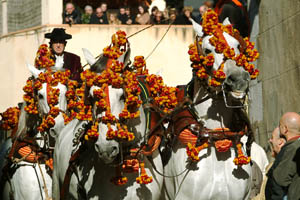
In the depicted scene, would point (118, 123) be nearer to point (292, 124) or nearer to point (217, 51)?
point (217, 51)

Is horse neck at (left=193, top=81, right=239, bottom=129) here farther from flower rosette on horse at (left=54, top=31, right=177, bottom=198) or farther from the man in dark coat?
the man in dark coat

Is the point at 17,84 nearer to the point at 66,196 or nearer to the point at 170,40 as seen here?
the point at 170,40

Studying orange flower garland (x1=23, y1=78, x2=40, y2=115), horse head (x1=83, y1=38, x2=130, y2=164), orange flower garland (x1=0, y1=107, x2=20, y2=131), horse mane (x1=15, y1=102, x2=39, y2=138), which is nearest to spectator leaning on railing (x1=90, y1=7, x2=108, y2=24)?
orange flower garland (x1=0, y1=107, x2=20, y2=131)

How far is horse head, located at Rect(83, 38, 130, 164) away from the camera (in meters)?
9.13

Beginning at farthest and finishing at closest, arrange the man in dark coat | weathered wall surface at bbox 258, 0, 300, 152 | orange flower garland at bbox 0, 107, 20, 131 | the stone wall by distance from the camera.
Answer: the stone wall
weathered wall surface at bbox 258, 0, 300, 152
the man in dark coat
orange flower garland at bbox 0, 107, 20, 131

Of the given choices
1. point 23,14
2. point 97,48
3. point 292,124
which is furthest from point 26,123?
point 23,14

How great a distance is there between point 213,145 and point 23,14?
15.8 metres

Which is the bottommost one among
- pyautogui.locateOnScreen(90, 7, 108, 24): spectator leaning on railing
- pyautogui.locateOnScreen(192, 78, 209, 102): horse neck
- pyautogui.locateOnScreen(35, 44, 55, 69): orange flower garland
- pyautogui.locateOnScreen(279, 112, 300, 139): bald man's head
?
pyautogui.locateOnScreen(279, 112, 300, 139): bald man's head

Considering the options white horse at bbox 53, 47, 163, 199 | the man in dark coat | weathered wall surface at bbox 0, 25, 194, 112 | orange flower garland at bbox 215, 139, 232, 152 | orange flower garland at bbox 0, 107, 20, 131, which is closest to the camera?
white horse at bbox 53, 47, 163, 199

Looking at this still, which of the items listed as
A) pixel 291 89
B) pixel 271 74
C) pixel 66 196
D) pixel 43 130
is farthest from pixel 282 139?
pixel 271 74

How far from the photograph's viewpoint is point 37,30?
75.9 feet

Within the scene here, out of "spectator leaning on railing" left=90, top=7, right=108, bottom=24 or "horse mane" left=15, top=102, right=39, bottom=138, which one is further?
"spectator leaning on railing" left=90, top=7, right=108, bottom=24

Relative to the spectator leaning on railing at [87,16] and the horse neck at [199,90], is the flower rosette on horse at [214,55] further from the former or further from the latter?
the spectator leaning on railing at [87,16]

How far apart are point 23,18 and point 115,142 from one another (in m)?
16.1
